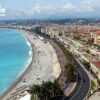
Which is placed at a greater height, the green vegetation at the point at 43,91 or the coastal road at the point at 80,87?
the green vegetation at the point at 43,91

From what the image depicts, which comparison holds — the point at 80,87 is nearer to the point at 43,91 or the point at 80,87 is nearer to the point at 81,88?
the point at 81,88

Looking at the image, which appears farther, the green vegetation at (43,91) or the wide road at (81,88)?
the wide road at (81,88)

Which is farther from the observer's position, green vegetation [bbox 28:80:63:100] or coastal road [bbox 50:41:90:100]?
coastal road [bbox 50:41:90:100]

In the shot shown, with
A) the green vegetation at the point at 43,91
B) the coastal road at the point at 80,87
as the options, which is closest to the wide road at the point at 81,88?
the coastal road at the point at 80,87

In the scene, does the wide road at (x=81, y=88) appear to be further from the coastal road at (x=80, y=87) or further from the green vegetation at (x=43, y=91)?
the green vegetation at (x=43, y=91)

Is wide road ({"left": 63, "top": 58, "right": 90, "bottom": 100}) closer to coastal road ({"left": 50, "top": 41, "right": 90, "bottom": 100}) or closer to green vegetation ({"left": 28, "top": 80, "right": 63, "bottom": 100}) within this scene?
coastal road ({"left": 50, "top": 41, "right": 90, "bottom": 100})

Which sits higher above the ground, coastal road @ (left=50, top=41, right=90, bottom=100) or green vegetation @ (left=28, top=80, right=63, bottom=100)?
green vegetation @ (left=28, top=80, right=63, bottom=100)

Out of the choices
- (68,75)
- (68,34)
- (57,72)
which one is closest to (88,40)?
(68,34)

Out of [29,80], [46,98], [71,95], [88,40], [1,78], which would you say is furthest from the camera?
[88,40]

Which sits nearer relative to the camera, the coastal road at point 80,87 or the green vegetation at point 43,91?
the green vegetation at point 43,91

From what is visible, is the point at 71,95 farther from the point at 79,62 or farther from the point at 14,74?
the point at 79,62

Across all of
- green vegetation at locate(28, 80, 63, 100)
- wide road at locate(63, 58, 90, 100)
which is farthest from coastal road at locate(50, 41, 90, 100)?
green vegetation at locate(28, 80, 63, 100)
